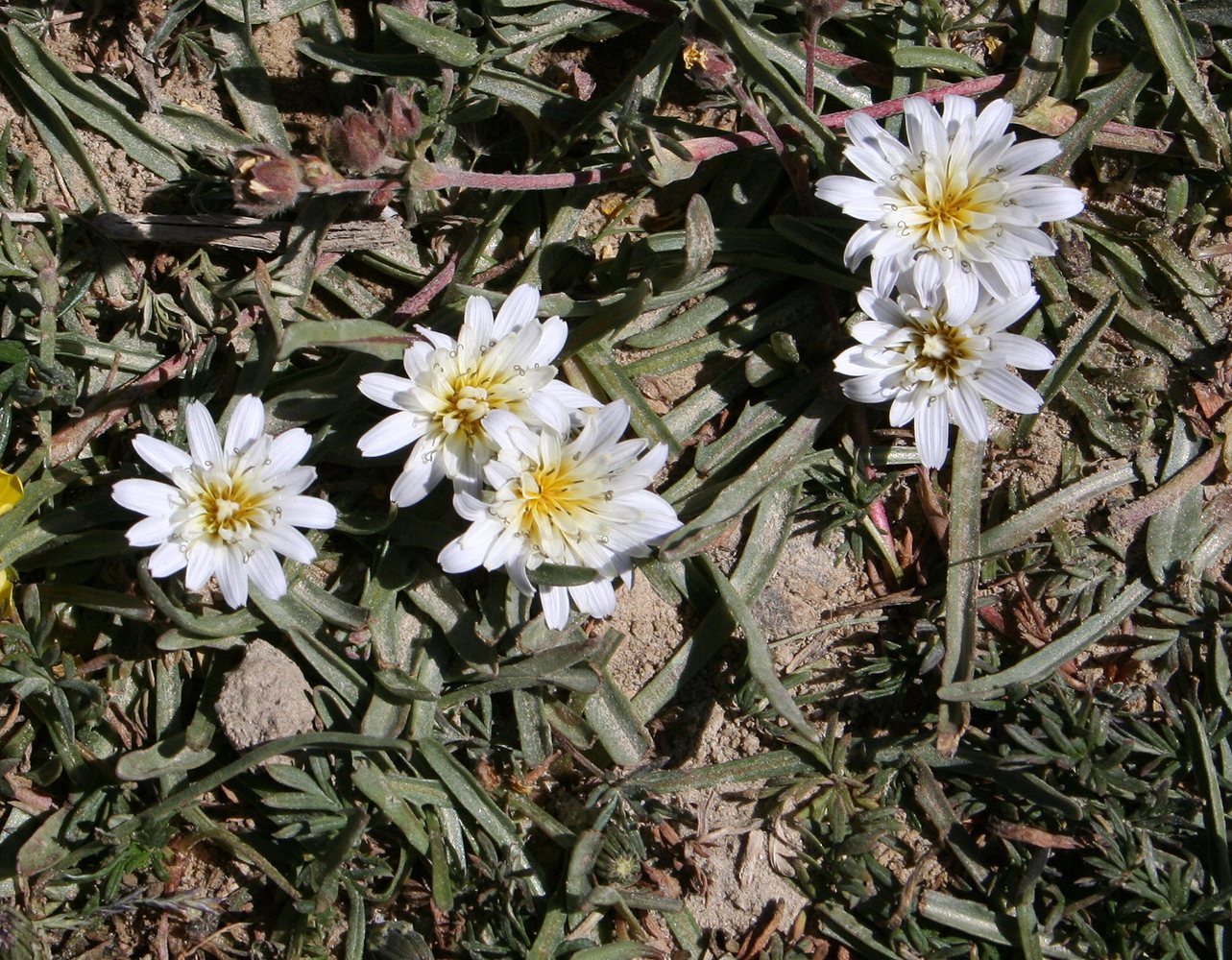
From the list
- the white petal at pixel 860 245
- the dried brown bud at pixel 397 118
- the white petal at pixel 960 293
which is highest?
the dried brown bud at pixel 397 118

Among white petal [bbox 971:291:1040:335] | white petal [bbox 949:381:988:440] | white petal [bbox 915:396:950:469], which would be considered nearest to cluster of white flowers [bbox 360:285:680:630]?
white petal [bbox 915:396:950:469]

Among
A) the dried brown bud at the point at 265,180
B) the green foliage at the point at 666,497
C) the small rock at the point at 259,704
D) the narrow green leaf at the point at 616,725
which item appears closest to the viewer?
the dried brown bud at the point at 265,180

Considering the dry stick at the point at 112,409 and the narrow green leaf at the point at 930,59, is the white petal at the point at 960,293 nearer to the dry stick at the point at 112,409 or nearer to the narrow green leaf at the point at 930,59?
the narrow green leaf at the point at 930,59

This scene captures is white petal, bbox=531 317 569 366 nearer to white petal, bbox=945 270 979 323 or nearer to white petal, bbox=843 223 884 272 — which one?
white petal, bbox=843 223 884 272

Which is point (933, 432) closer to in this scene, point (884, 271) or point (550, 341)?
point (884, 271)

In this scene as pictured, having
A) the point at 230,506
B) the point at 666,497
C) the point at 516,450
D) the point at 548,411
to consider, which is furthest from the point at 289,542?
the point at 666,497

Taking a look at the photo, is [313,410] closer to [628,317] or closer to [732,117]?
[628,317]

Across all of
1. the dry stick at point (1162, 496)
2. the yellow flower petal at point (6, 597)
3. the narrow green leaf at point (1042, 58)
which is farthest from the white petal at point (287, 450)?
the dry stick at point (1162, 496)

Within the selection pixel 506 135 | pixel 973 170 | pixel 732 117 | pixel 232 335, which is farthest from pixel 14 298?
pixel 973 170
